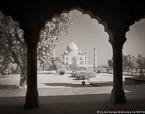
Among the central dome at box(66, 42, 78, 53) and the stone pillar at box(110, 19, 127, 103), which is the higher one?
the central dome at box(66, 42, 78, 53)

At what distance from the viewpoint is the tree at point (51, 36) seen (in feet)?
56.5

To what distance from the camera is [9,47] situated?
17.0 metres

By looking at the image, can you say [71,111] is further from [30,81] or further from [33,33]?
[33,33]

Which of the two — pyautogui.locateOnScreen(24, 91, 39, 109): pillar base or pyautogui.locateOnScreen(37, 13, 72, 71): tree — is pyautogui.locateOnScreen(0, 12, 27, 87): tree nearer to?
pyautogui.locateOnScreen(37, 13, 72, 71): tree

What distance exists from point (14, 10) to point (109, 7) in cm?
369

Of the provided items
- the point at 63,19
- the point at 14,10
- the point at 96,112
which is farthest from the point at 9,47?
the point at 96,112

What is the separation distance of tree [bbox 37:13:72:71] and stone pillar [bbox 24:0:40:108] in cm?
926

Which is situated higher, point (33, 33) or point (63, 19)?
point (63, 19)

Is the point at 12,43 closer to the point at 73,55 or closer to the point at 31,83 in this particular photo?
the point at 31,83

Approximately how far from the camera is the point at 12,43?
55.9ft

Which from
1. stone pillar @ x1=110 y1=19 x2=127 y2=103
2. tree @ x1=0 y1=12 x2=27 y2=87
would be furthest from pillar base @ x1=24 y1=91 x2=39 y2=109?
tree @ x1=0 y1=12 x2=27 y2=87

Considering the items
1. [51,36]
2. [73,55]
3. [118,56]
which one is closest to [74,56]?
[73,55]

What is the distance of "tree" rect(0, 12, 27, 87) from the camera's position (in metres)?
16.0

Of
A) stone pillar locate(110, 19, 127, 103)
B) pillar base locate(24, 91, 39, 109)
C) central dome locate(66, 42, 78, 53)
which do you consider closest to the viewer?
pillar base locate(24, 91, 39, 109)
